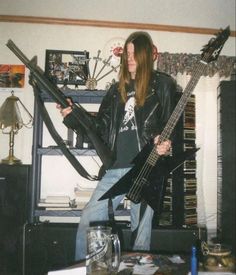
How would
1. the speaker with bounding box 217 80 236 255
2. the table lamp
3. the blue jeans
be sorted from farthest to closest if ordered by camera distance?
1. the table lamp
2. the blue jeans
3. the speaker with bounding box 217 80 236 255

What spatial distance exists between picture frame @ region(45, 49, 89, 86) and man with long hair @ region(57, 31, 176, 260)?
17.2 inches

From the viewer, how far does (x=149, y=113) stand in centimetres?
141

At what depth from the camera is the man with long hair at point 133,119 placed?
129 cm

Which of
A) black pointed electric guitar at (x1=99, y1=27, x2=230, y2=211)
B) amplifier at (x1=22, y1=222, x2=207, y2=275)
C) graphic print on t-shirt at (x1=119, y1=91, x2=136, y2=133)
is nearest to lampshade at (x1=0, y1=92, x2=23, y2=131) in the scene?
amplifier at (x1=22, y1=222, x2=207, y2=275)

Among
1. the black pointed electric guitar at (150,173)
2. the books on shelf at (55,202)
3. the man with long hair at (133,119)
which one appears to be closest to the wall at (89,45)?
the books on shelf at (55,202)

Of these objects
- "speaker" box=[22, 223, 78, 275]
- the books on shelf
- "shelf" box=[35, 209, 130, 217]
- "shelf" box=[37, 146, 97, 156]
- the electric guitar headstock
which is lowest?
"speaker" box=[22, 223, 78, 275]

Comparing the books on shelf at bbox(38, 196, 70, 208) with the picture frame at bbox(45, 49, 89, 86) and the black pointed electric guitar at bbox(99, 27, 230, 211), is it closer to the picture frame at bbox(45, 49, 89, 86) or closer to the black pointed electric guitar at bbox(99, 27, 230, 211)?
the black pointed electric guitar at bbox(99, 27, 230, 211)

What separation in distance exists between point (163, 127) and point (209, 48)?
15.8 inches

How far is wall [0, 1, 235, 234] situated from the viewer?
5.98 feet

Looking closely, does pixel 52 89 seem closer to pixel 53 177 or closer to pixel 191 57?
pixel 53 177

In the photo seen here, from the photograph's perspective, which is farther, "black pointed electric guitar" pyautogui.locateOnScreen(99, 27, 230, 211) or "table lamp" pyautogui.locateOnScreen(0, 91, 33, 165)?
"table lamp" pyautogui.locateOnScreen(0, 91, 33, 165)

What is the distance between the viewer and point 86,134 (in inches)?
57.4

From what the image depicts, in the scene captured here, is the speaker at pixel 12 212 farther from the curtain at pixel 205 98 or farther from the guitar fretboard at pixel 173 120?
the curtain at pixel 205 98

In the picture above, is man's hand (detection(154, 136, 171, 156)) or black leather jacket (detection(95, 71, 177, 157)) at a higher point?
black leather jacket (detection(95, 71, 177, 157))
